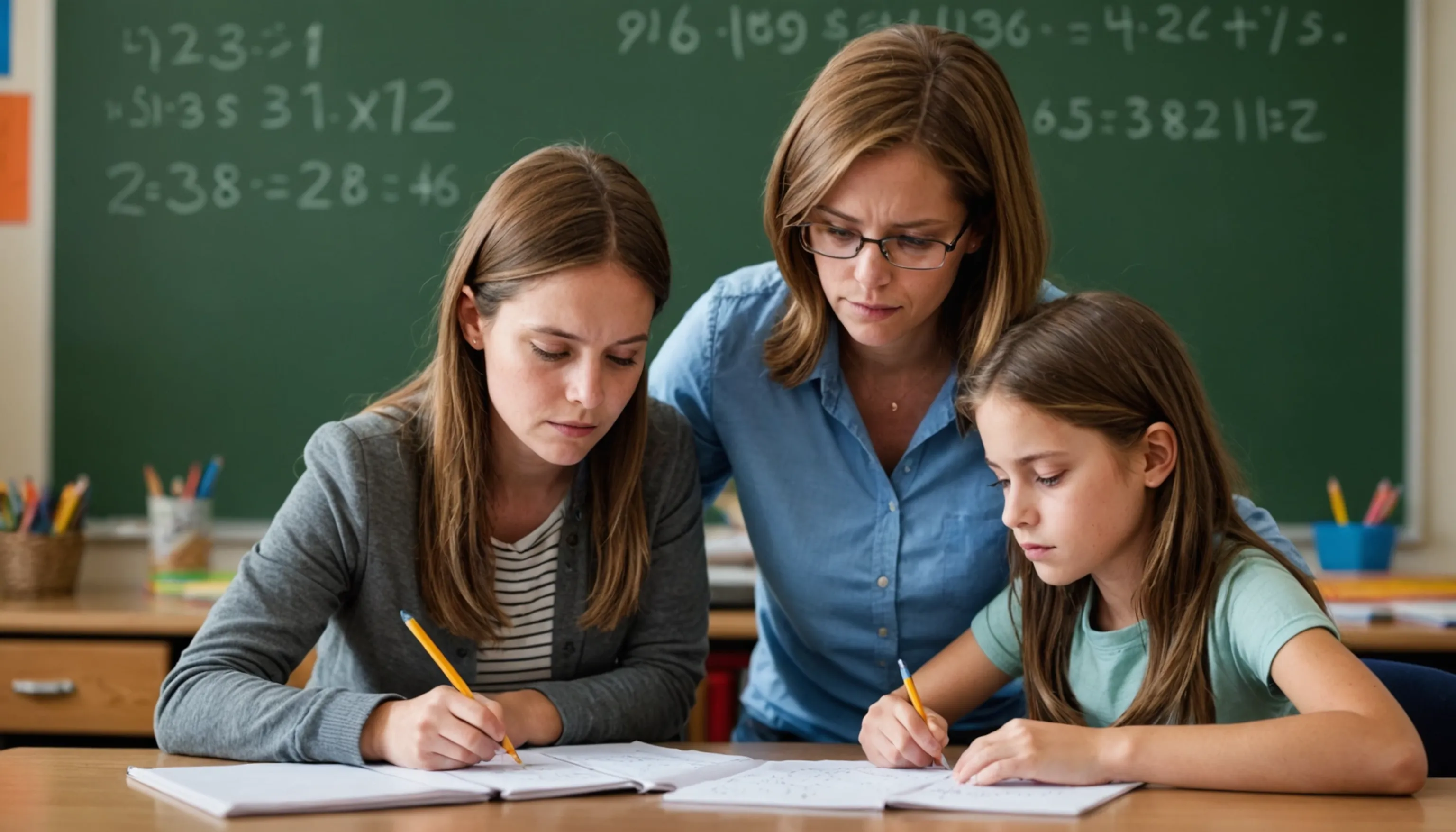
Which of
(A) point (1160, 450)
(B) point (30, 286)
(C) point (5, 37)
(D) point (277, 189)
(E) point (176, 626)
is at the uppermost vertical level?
(C) point (5, 37)

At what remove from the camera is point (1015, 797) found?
3.65ft

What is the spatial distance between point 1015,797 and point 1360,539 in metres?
1.85

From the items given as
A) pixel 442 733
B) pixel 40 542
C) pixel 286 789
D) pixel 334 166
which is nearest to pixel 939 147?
pixel 442 733

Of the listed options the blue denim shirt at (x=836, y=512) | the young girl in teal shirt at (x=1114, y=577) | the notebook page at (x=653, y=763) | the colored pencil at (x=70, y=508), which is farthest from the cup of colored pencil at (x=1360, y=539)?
the colored pencil at (x=70, y=508)

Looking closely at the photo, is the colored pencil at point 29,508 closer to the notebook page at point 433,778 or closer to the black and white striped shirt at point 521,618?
the black and white striped shirt at point 521,618

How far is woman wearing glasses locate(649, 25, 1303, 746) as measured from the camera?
4.83 feet

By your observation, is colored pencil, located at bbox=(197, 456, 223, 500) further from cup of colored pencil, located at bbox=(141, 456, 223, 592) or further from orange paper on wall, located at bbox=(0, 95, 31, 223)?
orange paper on wall, located at bbox=(0, 95, 31, 223)

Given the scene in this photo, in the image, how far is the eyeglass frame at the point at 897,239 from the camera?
4.81ft

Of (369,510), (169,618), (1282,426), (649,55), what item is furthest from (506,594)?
(1282,426)

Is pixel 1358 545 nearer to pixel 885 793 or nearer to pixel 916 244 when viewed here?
pixel 916 244

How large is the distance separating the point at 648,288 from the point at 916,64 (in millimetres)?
379

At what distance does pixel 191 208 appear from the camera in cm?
295

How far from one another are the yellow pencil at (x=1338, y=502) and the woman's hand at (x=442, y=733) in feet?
6.66

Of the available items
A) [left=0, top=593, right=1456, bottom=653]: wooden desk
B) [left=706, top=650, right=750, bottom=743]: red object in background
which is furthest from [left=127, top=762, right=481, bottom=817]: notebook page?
[left=706, top=650, right=750, bottom=743]: red object in background
